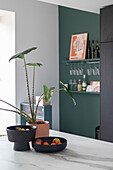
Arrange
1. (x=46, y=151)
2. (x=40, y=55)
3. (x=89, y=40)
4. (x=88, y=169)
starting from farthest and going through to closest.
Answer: (x=40, y=55) → (x=89, y=40) → (x=46, y=151) → (x=88, y=169)

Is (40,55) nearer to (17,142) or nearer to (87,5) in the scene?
(87,5)

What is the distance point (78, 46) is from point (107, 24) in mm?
1961

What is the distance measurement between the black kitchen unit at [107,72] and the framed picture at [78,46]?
172cm

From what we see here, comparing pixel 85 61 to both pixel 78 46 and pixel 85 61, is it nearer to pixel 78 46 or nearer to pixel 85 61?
pixel 85 61

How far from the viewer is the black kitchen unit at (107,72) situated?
3.60m

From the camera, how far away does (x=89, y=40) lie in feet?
17.7

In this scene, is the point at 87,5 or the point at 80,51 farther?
the point at 80,51

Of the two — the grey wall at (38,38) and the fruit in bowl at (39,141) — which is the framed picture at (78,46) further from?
the fruit in bowl at (39,141)

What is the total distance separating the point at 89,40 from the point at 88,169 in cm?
413

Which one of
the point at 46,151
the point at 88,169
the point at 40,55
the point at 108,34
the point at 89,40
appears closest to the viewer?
the point at 88,169

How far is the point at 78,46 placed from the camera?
5555 mm

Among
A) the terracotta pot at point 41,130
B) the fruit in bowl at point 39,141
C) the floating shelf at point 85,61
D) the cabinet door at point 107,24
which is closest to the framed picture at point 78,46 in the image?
the floating shelf at point 85,61

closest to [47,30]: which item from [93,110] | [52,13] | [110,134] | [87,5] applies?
[52,13]

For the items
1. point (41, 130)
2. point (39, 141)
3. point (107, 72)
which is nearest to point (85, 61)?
point (107, 72)
